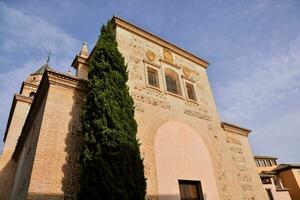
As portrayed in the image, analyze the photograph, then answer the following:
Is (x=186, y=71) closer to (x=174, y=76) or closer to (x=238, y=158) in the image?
(x=174, y=76)

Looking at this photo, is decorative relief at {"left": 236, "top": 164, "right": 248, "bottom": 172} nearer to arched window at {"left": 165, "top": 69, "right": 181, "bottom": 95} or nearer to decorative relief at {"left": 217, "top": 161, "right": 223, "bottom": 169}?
decorative relief at {"left": 217, "top": 161, "right": 223, "bottom": 169}

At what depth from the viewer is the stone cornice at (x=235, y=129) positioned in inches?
483

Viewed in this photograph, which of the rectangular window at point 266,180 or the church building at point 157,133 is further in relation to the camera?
the rectangular window at point 266,180

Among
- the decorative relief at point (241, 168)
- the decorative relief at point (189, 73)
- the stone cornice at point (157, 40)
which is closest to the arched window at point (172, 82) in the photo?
the decorative relief at point (189, 73)

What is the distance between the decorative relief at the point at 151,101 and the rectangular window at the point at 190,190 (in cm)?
324

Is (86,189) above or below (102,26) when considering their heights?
below

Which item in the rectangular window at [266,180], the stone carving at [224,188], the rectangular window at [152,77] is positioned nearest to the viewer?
the stone carving at [224,188]

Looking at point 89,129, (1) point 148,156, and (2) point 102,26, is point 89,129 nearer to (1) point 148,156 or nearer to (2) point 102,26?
(1) point 148,156

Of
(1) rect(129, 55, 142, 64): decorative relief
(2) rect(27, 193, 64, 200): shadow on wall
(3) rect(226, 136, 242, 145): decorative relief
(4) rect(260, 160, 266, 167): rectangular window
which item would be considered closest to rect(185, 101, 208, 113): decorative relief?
(3) rect(226, 136, 242, 145): decorative relief

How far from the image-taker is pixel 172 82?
11625 millimetres

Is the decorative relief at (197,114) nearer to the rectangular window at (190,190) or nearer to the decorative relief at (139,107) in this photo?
the decorative relief at (139,107)

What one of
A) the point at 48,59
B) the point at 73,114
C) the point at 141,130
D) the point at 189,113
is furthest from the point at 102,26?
the point at 48,59

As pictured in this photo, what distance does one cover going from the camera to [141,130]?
329 inches

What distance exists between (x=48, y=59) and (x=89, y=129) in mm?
25058
